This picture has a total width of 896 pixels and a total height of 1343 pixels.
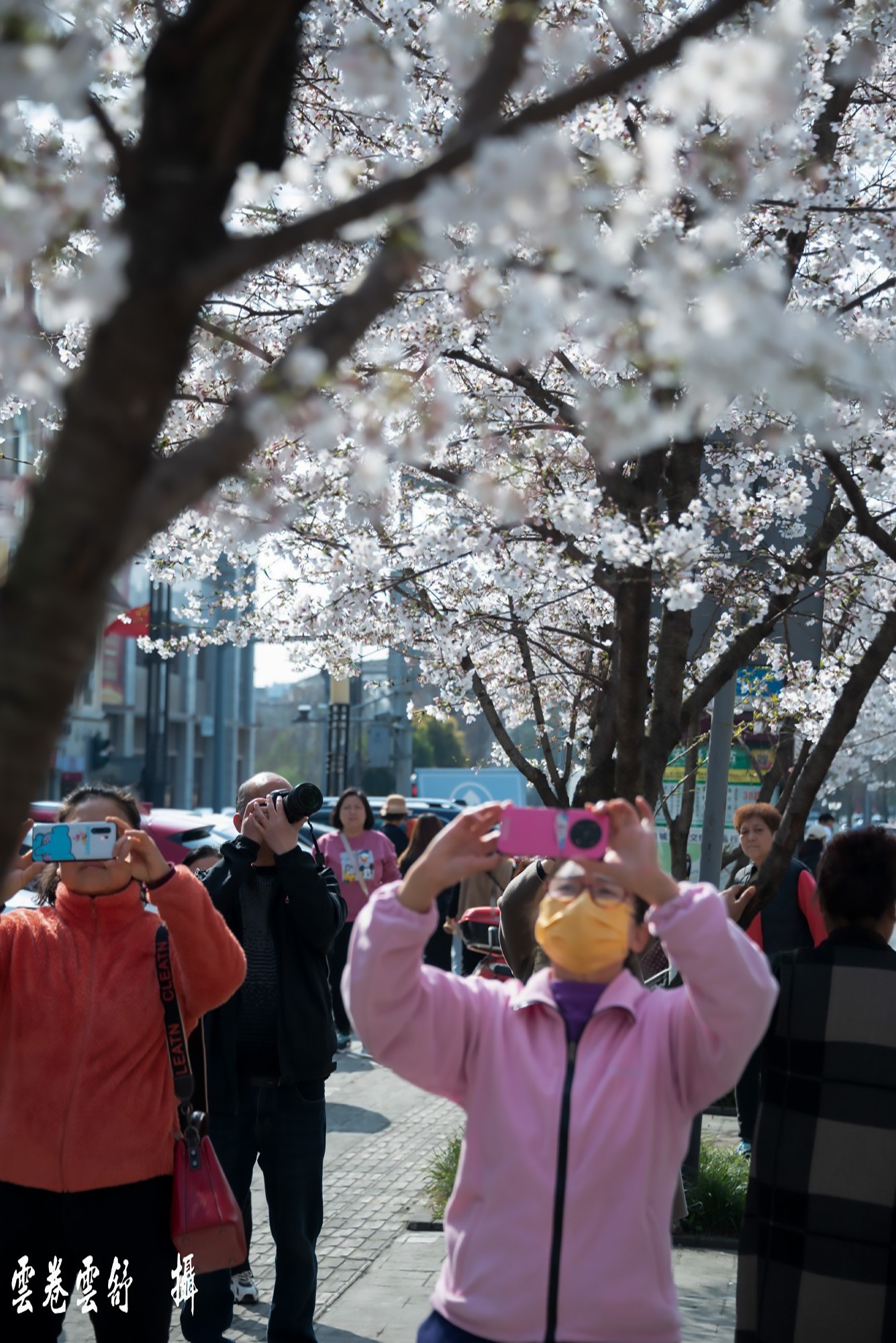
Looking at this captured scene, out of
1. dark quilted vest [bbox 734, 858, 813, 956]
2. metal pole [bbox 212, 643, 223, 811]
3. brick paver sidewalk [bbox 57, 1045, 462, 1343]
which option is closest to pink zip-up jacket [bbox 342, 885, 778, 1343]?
brick paver sidewalk [bbox 57, 1045, 462, 1343]

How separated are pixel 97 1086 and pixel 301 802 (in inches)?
55.6

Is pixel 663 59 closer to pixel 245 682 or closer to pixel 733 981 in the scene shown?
pixel 733 981

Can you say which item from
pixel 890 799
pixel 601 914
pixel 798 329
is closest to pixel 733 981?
pixel 601 914

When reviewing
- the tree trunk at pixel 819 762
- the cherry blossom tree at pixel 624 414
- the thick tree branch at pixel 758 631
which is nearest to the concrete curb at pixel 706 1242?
the tree trunk at pixel 819 762

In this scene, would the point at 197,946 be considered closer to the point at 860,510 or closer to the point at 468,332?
the point at 468,332

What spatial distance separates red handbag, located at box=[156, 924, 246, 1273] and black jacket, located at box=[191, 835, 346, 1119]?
1044mm

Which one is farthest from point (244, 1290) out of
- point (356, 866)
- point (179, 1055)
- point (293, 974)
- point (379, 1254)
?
point (356, 866)

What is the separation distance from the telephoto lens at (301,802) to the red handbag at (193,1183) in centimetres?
105

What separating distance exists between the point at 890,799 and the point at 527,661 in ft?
207

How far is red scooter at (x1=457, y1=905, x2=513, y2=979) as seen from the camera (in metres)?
8.01

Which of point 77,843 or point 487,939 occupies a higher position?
point 77,843

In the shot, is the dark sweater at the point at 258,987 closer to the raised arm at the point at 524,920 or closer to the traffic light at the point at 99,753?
the raised arm at the point at 524,920

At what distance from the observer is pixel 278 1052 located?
513cm

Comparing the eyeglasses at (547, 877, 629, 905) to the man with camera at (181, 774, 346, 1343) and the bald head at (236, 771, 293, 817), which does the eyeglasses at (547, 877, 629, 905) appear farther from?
the bald head at (236, 771, 293, 817)
